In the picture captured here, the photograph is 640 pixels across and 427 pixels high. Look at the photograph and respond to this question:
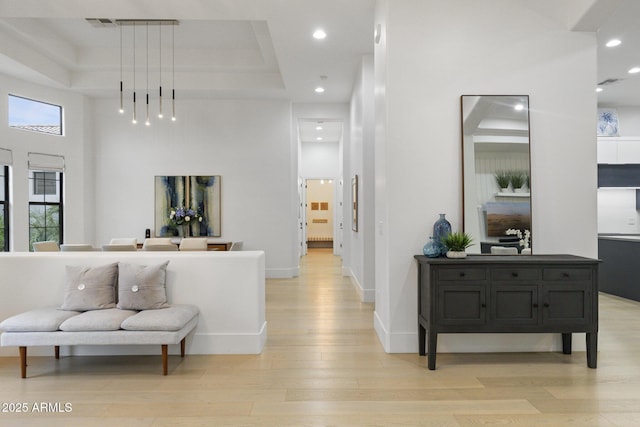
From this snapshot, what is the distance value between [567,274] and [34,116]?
7719 millimetres

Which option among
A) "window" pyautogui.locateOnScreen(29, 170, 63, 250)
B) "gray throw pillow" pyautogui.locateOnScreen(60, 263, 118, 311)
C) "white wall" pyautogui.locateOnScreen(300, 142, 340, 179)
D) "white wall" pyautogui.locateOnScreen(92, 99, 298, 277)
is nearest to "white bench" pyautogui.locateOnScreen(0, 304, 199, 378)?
"gray throw pillow" pyautogui.locateOnScreen(60, 263, 118, 311)

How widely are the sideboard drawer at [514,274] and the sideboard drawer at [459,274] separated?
0.10 metres

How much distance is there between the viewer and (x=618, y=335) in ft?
13.7

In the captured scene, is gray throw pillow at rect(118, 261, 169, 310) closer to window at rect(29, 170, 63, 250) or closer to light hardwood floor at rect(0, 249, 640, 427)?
light hardwood floor at rect(0, 249, 640, 427)

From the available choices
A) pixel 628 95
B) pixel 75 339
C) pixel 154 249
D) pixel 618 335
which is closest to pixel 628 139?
pixel 628 95

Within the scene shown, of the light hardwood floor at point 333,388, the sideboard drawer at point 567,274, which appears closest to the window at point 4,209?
the light hardwood floor at point 333,388

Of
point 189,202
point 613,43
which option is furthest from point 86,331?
point 613,43

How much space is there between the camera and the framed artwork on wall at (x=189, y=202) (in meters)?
7.62

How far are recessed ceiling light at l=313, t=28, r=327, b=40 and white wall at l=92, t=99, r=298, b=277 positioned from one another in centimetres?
282

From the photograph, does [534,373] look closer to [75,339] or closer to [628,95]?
[75,339]

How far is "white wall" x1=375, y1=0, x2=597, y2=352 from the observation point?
367cm

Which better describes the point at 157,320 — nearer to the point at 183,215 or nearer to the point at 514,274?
the point at 514,274

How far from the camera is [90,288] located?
3.40 metres

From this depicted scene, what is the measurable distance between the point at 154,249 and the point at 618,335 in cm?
501
